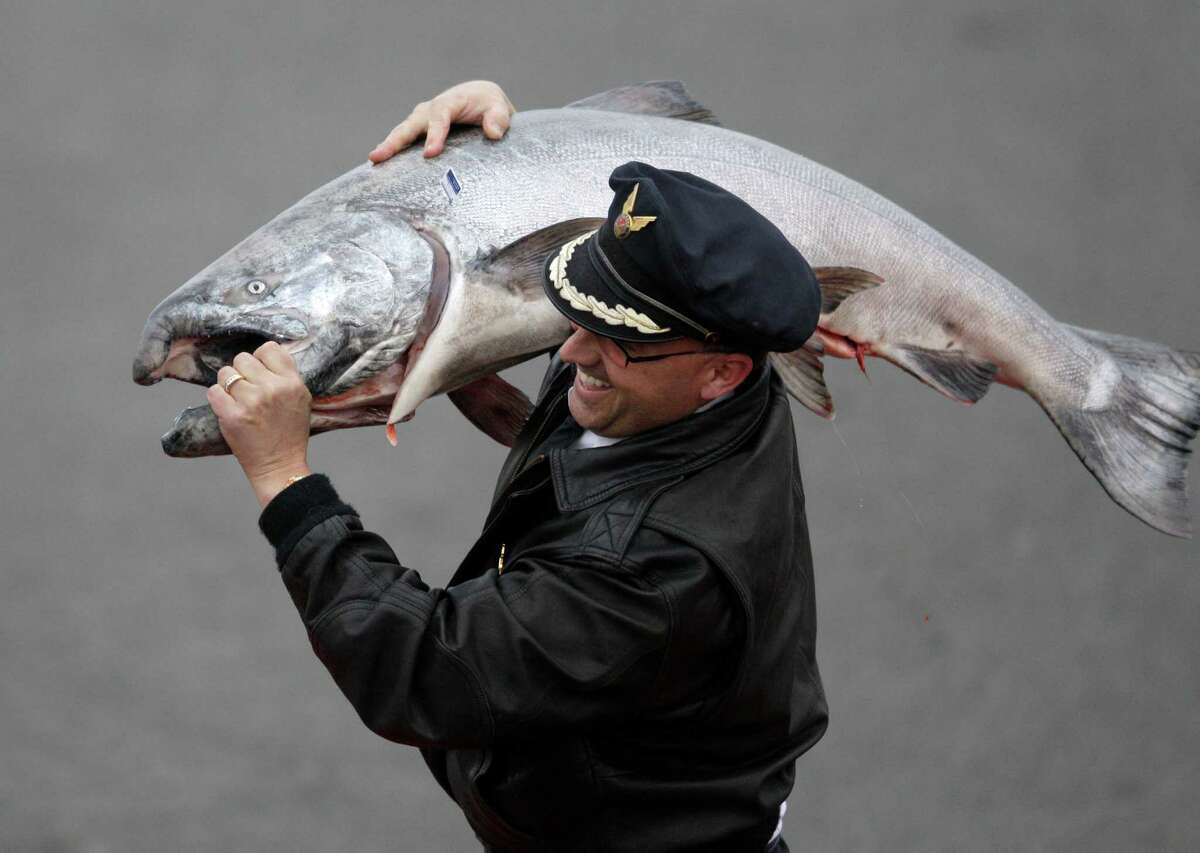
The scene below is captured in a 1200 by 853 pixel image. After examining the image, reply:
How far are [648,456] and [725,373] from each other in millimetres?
120

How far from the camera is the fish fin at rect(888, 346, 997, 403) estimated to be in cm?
199

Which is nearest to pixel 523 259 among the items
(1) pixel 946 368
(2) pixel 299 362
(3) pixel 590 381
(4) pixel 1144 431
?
(3) pixel 590 381

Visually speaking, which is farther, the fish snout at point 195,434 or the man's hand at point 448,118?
the man's hand at point 448,118

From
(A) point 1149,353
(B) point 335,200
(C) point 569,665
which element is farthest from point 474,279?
(A) point 1149,353

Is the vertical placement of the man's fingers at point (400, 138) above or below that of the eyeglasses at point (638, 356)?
above

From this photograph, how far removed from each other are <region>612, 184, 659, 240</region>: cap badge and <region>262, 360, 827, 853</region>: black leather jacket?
22cm

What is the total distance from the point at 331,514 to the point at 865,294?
747mm

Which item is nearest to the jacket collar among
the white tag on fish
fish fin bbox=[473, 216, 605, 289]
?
fish fin bbox=[473, 216, 605, 289]

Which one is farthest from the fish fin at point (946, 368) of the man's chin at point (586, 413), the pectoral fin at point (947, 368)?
the man's chin at point (586, 413)

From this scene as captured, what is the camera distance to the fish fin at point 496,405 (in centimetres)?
200

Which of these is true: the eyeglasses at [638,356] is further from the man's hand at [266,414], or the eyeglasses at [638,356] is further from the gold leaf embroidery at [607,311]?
the man's hand at [266,414]

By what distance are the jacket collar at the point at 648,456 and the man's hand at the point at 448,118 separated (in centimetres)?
40

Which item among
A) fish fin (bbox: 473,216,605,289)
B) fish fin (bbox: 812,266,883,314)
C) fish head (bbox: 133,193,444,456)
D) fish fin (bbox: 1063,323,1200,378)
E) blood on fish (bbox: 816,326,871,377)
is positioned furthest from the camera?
fish fin (bbox: 1063,323,1200,378)

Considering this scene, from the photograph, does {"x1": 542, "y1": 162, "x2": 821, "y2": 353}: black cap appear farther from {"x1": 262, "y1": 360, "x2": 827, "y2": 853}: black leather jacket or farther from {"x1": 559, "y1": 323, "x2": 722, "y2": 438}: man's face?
{"x1": 262, "y1": 360, "x2": 827, "y2": 853}: black leather jacket
